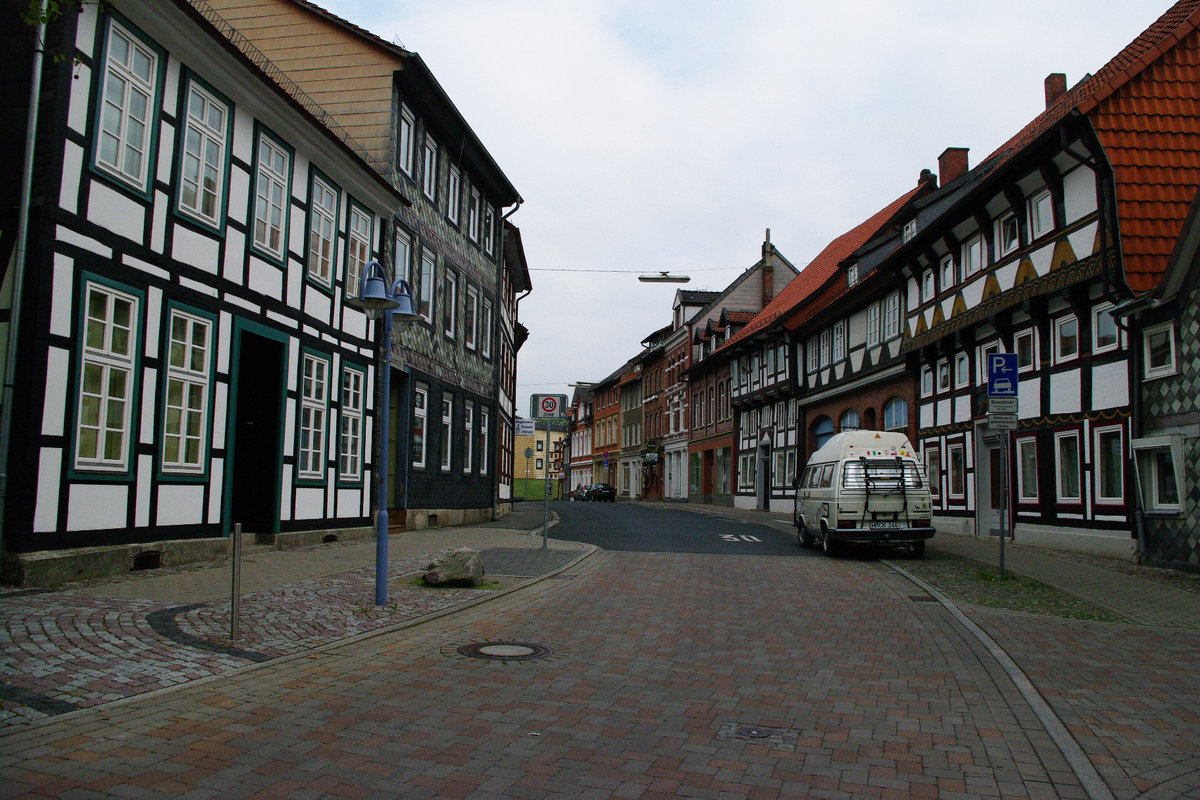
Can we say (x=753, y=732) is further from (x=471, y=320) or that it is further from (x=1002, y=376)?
(x=471, y=320)

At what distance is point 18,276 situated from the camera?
31.9 feet

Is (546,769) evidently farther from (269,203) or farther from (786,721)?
(269,203)

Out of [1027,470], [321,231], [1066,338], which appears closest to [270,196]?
[321,231]

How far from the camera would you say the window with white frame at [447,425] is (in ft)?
79.6

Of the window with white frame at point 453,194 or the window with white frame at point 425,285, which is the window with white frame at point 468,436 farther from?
the window with white frame at point 453,194

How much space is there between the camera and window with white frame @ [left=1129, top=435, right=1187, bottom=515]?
15430mm

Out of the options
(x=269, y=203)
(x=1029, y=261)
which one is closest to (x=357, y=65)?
(x=269, y=203)

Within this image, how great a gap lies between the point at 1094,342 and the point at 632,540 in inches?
402

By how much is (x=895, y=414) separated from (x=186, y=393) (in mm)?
21824

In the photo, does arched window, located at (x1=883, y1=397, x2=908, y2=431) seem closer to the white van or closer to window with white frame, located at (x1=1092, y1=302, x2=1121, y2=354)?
window with white frame, located at (x1=1092, y1=302, x2=1121, y2=354)

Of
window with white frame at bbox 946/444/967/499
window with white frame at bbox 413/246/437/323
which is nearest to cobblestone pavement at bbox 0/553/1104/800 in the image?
window with white frame at bbox 413/246/437/323

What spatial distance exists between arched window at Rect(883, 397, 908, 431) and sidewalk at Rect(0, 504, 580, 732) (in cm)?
1716

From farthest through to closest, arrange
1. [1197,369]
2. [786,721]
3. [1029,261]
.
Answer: [1029,261] < [1197,369] < [786,721]

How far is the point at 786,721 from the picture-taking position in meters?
5.97
